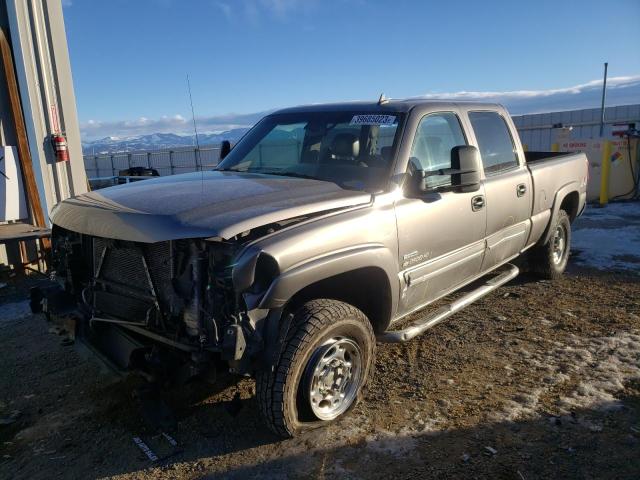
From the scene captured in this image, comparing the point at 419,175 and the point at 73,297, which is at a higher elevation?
the point at 419,175

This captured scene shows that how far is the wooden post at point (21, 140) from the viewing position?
6.71m

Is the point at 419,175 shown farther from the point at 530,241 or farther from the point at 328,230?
the point at 530,241

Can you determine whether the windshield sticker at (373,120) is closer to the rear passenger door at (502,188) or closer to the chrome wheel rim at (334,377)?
the rear passenger door at (502,188)

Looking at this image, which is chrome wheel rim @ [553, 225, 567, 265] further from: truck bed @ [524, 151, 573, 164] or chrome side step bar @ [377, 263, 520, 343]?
chrome side step bar @ [377, 263, 520, 343]

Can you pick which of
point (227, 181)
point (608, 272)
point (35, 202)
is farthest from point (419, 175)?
point (35, 202)

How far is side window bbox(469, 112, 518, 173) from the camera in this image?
464cm

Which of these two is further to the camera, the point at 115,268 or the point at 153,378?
the point at 115,268

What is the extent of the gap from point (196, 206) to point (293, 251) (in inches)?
24.3

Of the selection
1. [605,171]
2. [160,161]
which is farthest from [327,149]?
[160,161]

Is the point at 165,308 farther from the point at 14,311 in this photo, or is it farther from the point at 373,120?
the point at 14,311

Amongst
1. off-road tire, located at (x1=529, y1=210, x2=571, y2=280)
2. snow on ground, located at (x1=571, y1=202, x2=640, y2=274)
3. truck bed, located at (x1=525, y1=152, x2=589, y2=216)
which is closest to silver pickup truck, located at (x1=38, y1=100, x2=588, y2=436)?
truck bed, located at (x1=525, y1=152, x2=589, y2=216)

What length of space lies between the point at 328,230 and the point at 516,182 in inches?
105

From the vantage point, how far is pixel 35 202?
7.14 m

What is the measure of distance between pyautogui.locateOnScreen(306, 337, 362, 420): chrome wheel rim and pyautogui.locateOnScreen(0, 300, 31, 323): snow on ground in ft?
12.7
